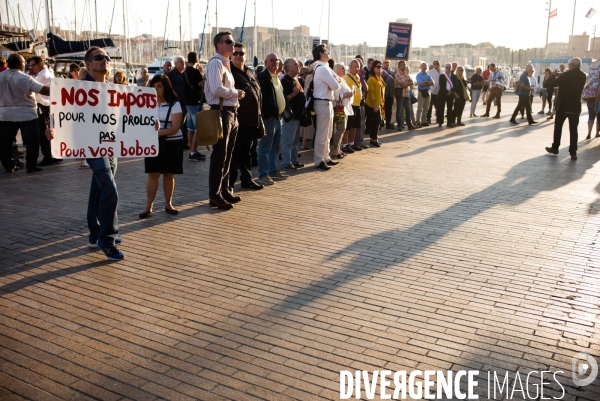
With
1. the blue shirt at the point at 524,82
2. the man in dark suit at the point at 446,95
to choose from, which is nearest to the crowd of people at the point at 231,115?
the blue shirt at the point at 524,82

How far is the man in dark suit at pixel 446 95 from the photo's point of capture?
19.2m

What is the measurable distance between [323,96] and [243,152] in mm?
2392

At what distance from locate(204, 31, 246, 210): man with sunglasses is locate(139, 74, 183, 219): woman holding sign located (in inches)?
22.3

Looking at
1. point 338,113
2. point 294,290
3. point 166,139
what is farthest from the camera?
point 338,113

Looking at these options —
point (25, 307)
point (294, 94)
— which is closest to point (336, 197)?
point (294, 94)

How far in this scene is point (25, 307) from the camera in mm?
4867

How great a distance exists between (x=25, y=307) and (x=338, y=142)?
8254 millimetres

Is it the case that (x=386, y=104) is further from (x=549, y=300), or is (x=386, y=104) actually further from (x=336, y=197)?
(x=549, y=300)

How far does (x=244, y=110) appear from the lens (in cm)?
882

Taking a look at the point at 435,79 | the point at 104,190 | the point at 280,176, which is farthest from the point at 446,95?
the point at 104,190

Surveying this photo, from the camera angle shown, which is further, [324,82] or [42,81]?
[42,81]

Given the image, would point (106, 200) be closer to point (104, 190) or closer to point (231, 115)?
point (104, 190)

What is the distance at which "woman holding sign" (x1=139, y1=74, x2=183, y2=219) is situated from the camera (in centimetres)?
741

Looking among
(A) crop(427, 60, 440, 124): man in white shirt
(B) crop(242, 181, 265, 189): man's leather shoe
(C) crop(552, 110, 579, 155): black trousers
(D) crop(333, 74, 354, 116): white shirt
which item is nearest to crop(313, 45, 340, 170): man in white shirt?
(D) crop(333, 74, 354, 116): white shirt
